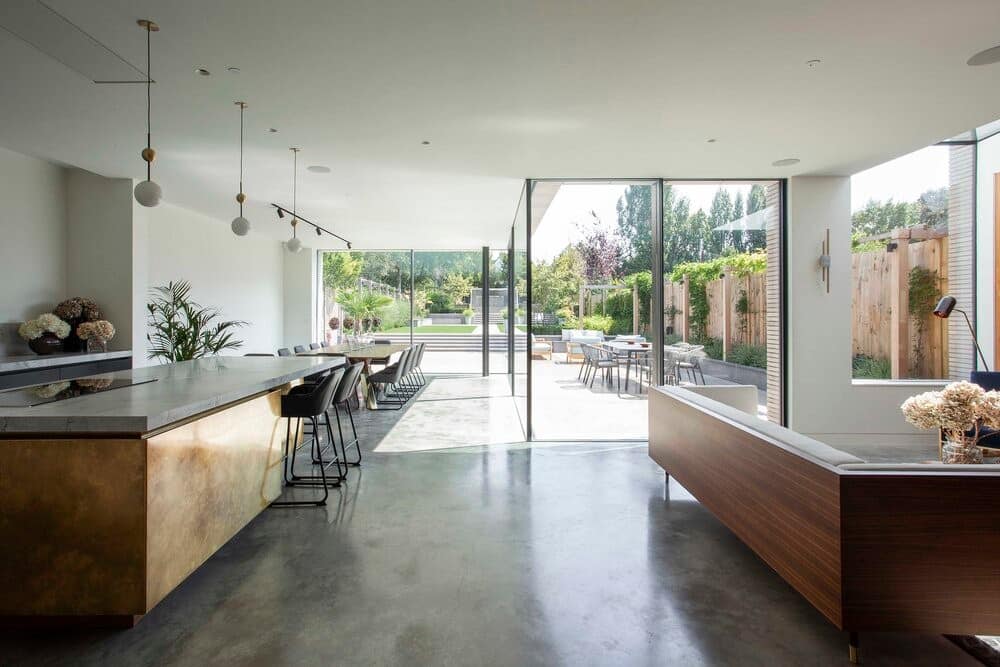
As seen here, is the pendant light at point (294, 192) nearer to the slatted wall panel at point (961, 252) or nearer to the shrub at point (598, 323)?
the shrub at point (598, 323)

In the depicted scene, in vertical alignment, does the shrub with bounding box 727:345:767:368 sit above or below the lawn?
below

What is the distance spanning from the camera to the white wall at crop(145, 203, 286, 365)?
7184mm

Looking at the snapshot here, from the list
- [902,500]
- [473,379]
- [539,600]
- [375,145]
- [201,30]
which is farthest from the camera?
[473,379]

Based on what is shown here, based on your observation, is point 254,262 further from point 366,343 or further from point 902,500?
point 902,500

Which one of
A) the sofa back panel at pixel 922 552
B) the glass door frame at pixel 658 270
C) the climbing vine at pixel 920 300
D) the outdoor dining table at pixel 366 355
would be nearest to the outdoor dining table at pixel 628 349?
the glass door frame at pixel 658 270

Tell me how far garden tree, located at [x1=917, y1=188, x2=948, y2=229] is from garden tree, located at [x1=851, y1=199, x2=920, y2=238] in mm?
67

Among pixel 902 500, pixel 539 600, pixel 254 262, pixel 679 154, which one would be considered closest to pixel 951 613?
pixel 902 500

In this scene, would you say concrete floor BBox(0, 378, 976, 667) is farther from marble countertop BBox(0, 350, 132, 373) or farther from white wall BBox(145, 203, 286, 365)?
white wall BBox(145, 203, 286, 365)

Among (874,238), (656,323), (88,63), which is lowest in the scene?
(656,323)

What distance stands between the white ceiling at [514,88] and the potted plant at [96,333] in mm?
1512

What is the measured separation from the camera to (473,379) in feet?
34.6

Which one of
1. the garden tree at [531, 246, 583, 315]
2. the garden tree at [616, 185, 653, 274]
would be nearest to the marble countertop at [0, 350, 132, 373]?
the garden tree at [531, 246, 583, 315]

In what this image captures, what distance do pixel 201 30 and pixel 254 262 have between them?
24.9 ft

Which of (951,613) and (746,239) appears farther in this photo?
(746,239)
